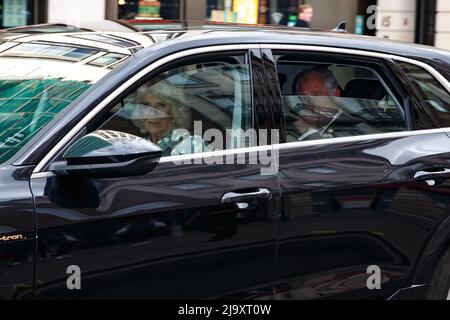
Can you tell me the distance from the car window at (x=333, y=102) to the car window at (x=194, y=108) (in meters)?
0.22

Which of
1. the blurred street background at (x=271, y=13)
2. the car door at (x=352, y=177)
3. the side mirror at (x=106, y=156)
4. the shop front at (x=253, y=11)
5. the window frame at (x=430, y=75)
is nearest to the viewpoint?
the side mirror at (x=106, y=156)

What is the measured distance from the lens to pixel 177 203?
121 inches

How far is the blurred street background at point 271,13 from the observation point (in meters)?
11.3

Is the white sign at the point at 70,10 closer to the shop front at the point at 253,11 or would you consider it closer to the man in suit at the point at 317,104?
the shop front at the point at 253,11

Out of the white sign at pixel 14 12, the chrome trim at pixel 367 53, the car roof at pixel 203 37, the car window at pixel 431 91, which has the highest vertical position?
the white sign at pixel 14 12

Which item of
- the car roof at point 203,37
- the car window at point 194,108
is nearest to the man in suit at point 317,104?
the car roof at point 203,37

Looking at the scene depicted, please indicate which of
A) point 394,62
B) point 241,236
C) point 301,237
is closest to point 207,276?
point 241,236

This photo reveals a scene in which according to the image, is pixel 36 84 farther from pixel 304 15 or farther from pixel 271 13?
pixel 271 13

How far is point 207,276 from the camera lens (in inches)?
123

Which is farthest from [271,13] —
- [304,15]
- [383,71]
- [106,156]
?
[106,156]

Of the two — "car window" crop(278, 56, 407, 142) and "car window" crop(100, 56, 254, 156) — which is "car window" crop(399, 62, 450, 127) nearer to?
"car window" crop(278, 56, 407, 142)

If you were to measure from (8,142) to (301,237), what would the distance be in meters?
1.28

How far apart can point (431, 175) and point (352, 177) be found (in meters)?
0.44
